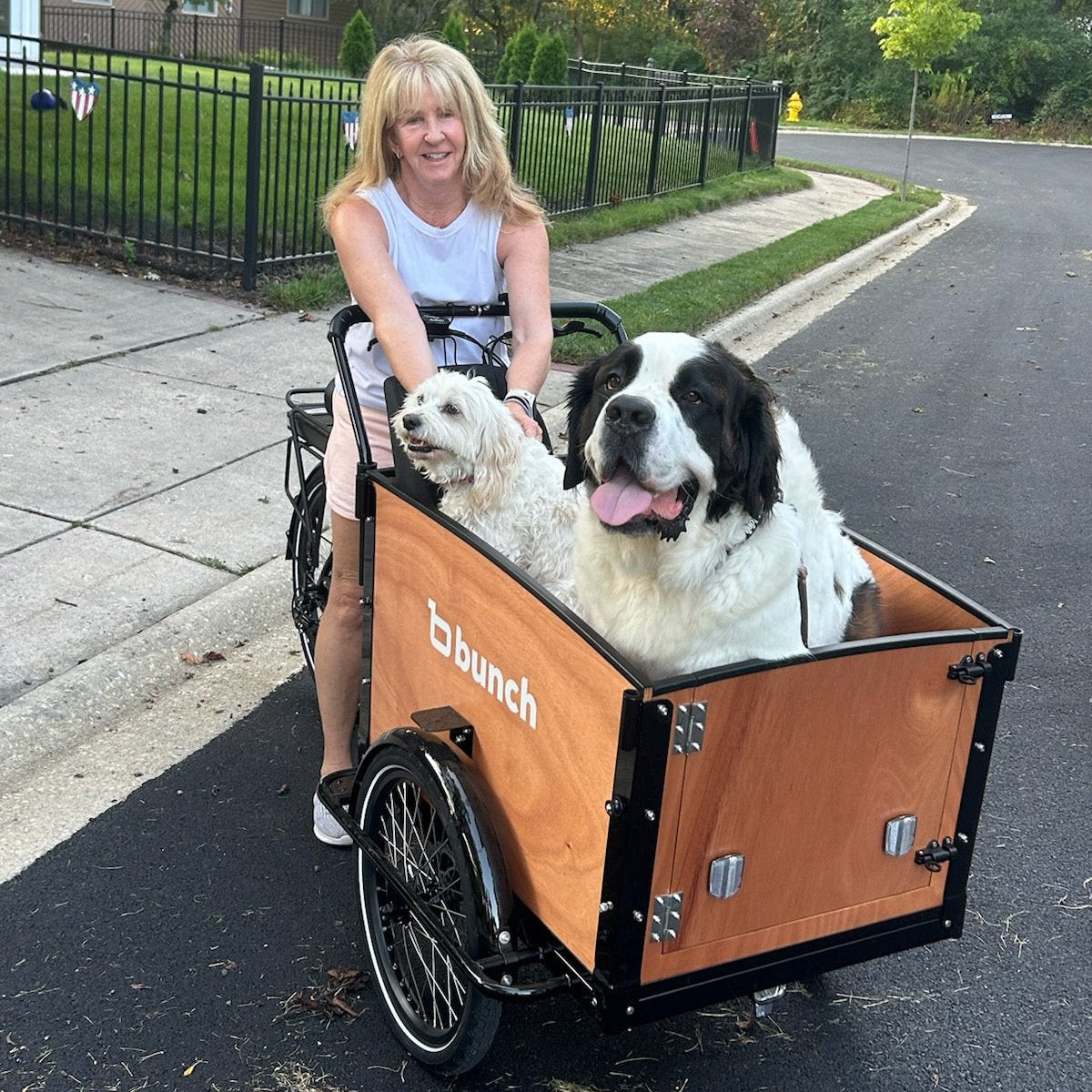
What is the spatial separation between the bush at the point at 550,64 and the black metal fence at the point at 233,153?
9.03 ft

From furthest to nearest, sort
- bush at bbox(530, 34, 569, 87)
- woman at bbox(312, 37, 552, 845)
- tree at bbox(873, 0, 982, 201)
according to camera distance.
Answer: tree at bbox(873, 0, 982, 201), bush at bbox(530, 34, 569, 87), woman at bbox(312, 37, 552, 845)

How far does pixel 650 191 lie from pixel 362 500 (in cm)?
1517

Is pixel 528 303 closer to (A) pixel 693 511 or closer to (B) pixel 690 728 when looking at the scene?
(A) pixel 693 511

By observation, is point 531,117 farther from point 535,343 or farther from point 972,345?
point 535,343

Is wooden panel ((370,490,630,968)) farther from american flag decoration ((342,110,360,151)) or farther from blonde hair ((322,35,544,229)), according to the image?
american flag decoration ((342,110,360,151))

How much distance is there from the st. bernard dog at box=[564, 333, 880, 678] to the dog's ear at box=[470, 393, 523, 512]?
0.72 metres

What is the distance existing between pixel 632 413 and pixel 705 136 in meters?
17.9

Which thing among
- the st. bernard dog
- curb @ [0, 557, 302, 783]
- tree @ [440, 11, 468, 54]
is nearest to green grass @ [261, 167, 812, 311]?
curb @ [0, 557, 302, 783]

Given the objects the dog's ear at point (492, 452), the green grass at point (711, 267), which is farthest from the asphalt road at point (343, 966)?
the green grass at point (711, 267)

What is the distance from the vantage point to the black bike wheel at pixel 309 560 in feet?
14.5

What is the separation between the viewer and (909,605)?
3.15 metres

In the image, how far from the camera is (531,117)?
46.5ft

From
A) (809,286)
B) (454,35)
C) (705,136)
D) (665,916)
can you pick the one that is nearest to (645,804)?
(665,916)

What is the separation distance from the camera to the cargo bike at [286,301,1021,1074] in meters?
2.39
